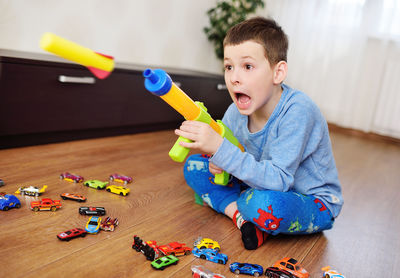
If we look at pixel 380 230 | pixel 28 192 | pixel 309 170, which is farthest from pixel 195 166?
pixel 380 230

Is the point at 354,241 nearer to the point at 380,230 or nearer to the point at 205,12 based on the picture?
the point at 380,230

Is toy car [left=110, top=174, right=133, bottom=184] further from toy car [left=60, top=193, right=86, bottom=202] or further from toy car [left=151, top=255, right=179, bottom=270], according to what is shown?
toy car [left=151, top=255, right=179, bottom=270]

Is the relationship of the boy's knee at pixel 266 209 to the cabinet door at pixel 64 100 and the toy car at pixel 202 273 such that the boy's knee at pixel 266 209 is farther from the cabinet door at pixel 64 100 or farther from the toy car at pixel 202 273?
the cabinet door at pixel 64 100

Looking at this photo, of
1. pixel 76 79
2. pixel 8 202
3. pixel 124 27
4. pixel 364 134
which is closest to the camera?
pixel 8 202

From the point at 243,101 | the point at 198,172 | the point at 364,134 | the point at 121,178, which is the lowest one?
the point at 364,134

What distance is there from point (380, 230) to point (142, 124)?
4.67 ft

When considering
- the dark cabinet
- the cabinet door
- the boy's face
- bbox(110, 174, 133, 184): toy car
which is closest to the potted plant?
the dark cabinet

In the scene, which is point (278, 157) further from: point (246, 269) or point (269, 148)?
point (246, 269)

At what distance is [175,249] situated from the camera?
87 centimetres

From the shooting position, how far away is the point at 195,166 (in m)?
1.20

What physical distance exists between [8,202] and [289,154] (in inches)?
30.0

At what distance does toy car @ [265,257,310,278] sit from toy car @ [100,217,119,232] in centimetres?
40

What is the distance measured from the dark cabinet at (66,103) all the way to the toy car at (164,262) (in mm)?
1025

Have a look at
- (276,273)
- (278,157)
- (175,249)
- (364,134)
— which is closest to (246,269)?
(276,273)
